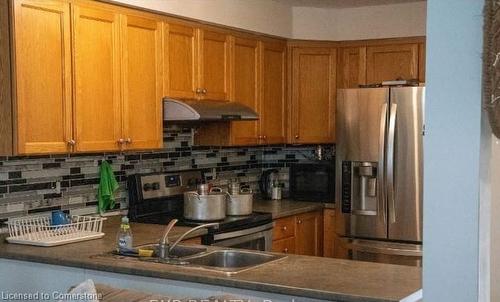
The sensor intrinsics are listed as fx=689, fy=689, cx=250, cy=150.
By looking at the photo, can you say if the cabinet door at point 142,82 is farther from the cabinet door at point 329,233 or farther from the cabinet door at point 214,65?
the cabinet door at point 329,233

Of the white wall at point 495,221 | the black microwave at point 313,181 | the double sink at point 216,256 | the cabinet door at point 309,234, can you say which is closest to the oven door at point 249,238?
the cabinet door at point 309,234

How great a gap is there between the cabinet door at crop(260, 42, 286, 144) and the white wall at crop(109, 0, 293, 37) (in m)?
0.15

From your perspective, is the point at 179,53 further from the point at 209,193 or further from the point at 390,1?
the point at 390,1

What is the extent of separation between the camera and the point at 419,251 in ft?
15.6

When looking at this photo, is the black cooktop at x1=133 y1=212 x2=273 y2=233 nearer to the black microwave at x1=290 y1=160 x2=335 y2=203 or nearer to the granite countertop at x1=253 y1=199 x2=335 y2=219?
the granite countertop at x1=253 y1=199 x2=335 y2=219

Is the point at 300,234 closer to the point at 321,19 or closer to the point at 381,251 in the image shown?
the point at 381,251

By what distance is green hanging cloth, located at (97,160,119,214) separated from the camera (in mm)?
4172

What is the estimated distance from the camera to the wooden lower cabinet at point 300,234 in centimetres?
489

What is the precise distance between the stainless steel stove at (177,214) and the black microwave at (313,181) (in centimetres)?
92

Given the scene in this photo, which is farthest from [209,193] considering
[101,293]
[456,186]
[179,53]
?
[456,186]

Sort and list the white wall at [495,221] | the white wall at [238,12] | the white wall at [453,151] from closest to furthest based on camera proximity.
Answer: the white wall at [453,151], the white wall at [495,221], the white wall at [238,12]

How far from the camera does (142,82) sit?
4.09 m

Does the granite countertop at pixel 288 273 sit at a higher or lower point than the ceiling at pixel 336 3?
lower

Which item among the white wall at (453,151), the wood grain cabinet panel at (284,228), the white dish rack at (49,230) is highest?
the white wall at (453,151)
